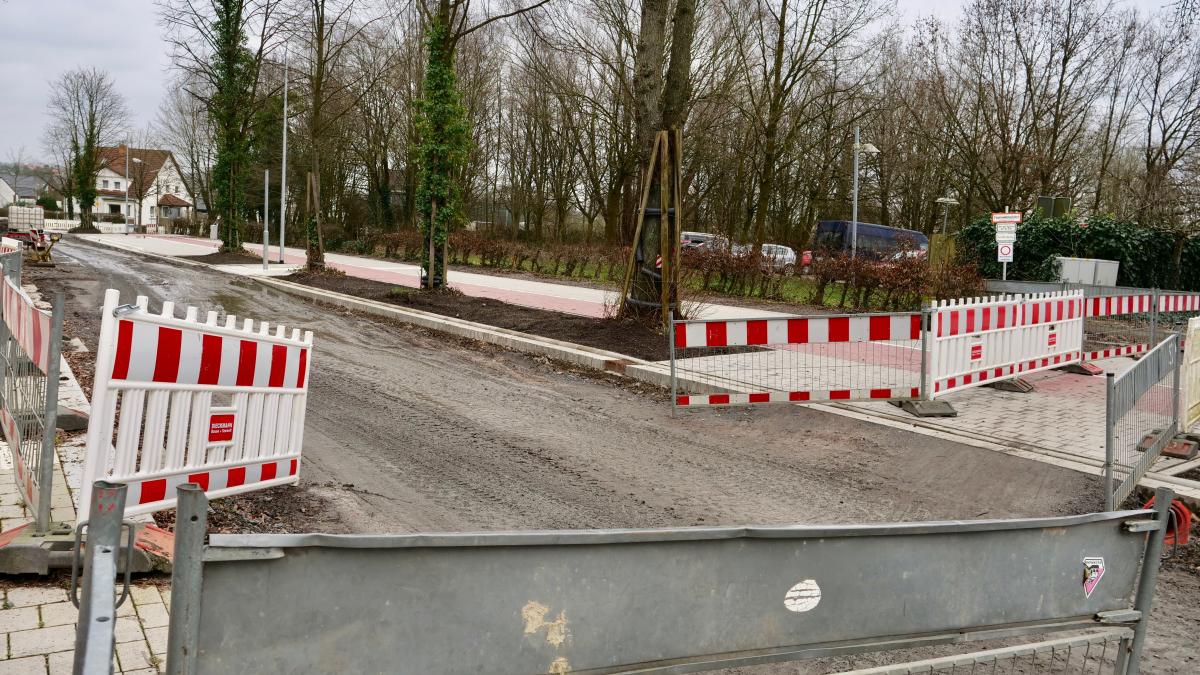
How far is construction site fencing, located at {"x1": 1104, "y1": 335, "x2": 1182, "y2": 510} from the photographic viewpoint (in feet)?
21.0

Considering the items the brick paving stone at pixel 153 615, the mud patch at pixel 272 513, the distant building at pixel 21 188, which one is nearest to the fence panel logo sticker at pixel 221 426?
the mud patch at pixel 272 513

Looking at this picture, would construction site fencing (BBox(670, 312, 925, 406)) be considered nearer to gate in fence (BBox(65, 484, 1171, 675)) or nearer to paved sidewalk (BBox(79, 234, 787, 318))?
paved sidewalk (BBox(79, 234, 787, 318))

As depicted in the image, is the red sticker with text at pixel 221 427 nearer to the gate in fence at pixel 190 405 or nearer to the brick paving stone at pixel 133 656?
the gate in fence at pixel 190 405

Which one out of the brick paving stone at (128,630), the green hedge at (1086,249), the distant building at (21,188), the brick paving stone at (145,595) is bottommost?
the brick paving stone at (128,630)

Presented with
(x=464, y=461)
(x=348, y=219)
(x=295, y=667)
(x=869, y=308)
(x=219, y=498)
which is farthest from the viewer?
(x=348, y=219)

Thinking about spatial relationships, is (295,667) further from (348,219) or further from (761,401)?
(348,219)

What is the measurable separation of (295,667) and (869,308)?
65.5 feet

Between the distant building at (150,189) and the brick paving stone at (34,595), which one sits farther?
the distant building at (150,189)

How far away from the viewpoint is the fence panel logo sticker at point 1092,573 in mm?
2883

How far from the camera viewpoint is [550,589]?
2199mm

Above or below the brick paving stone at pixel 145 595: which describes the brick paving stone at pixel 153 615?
below

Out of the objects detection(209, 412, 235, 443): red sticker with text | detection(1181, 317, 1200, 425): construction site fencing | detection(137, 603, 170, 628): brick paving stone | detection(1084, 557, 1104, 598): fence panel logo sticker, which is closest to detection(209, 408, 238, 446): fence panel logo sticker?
detection(209, 412, 235, 443): red sticker with text

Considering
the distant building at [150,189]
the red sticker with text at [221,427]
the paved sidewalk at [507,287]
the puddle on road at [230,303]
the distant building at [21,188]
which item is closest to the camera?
the red sticker with text at [221,427]

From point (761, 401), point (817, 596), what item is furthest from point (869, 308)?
point (817, 596)
